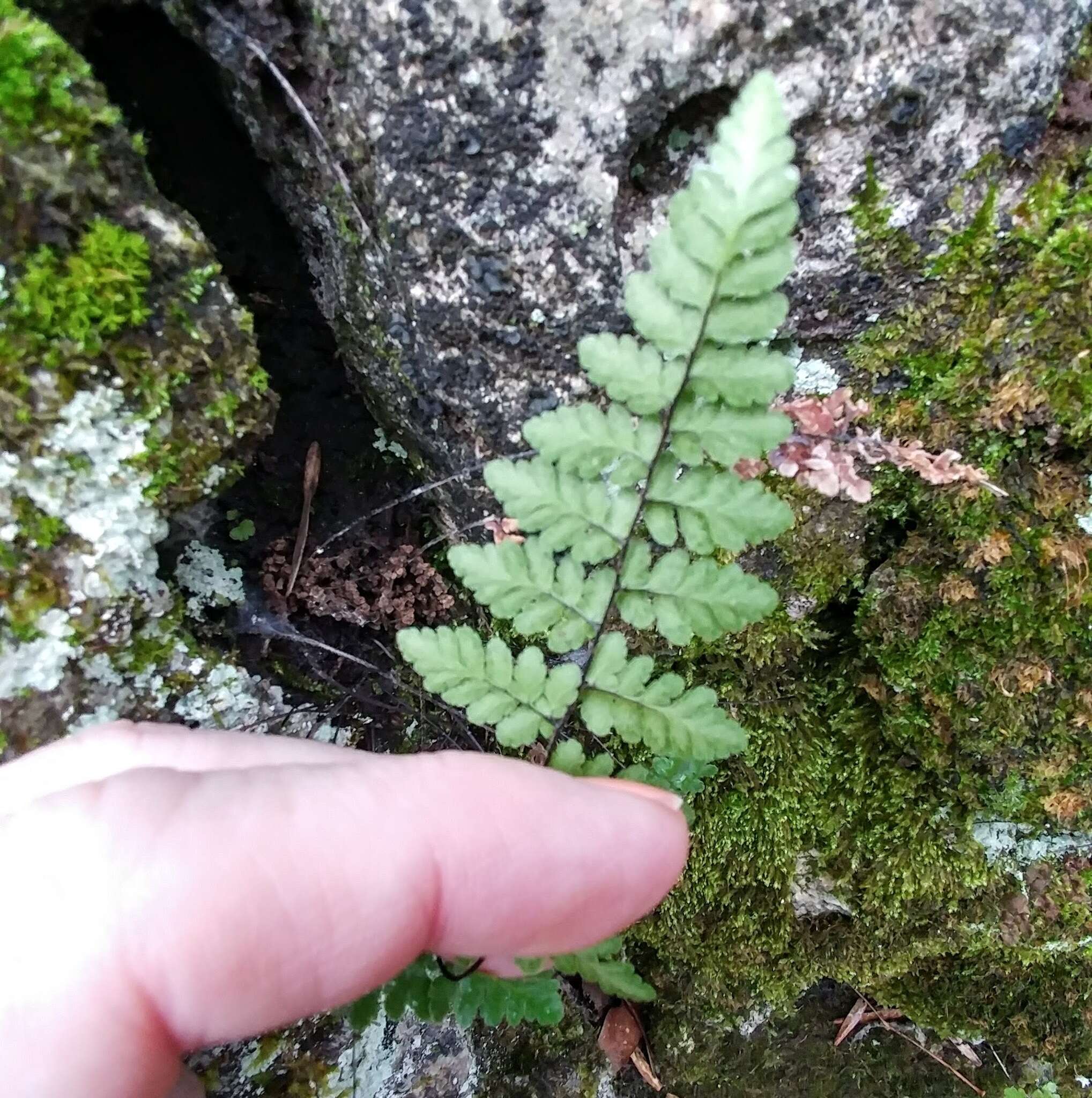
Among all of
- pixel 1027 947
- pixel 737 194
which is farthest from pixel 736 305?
pixel 1027 947

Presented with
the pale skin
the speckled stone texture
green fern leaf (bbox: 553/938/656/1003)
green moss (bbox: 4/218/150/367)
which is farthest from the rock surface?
the pale skin

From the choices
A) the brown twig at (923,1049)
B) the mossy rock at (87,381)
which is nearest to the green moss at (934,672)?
the brown twig at (923,1049)

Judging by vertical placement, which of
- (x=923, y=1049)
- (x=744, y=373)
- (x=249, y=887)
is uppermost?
(x=744, y=373)

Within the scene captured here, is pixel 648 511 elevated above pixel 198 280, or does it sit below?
below

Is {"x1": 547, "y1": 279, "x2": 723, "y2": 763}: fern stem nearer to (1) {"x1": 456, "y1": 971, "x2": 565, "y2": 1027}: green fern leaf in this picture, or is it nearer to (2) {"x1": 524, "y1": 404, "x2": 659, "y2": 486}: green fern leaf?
(2) {"x1": 524, "y1": 404, "x2": 659, "y2": 486}: green fern leaf

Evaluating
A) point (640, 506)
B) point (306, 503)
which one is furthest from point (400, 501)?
point (640, 506)

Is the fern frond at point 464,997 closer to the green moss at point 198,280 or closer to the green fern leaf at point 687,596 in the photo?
the green fern leaf at point 687,596

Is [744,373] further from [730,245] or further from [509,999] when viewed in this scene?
[509,999]
